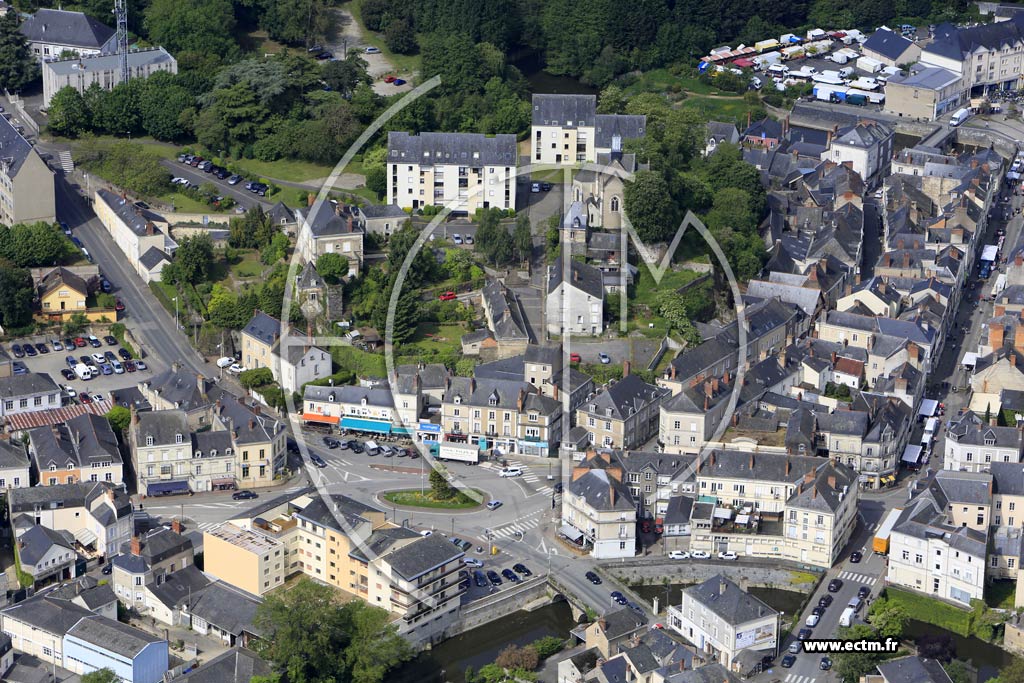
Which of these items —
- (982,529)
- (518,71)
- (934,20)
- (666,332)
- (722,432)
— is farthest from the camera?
(934,20)

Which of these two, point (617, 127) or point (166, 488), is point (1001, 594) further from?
point (617, 127)

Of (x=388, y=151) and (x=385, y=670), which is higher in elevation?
(x=388, y=151)

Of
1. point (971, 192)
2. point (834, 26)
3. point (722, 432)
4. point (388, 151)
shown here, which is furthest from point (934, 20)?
point (722, 432)

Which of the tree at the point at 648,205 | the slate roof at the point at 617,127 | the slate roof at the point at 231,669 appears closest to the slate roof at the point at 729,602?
the slate roof at the point at 231,669

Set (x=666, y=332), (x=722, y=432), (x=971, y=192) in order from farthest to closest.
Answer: (x=971, y=192)
(x=666, y=332)
(x=722, y=432)

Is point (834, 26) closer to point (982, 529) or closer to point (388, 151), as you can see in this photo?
point (388, 151)

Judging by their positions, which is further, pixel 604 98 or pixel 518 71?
pixel 518 71

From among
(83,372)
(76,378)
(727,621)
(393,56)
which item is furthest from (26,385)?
(393,56)

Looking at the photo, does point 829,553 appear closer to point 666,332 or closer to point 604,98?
point 666,332

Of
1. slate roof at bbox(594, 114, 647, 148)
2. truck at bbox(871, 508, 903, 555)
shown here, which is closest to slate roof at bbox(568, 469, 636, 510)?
truck at bbox(871, 508, 903, 555)
